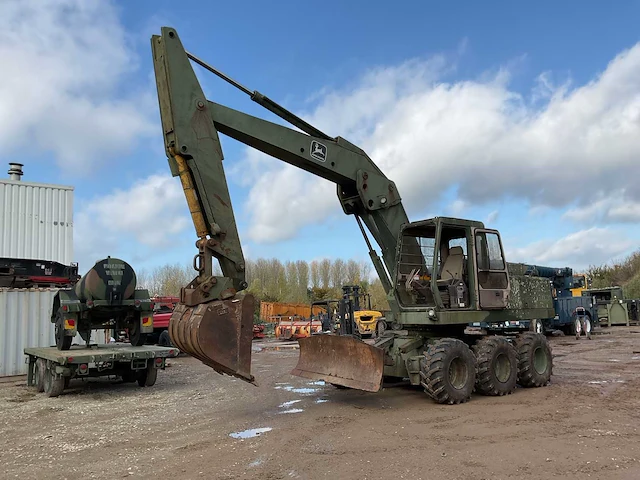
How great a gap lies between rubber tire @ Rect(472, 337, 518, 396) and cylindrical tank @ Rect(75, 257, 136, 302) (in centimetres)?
723

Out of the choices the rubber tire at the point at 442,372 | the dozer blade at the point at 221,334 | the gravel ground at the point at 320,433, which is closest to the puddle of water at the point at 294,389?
the gravel ground at the point at 320,433

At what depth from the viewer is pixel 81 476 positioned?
5324 mm

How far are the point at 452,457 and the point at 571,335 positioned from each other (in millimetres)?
22572

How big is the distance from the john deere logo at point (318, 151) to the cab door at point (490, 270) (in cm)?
307

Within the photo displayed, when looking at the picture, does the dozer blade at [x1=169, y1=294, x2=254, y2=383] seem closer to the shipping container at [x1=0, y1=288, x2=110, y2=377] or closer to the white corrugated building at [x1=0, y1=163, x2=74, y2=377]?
the shipping container at [x1=0, y1=288, x2=110, y2=377]

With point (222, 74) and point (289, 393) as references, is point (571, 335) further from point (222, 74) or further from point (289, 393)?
point (222, 74)

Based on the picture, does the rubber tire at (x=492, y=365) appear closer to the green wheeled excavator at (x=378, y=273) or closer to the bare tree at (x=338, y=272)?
the green wheeled excavator at (x=378, y=273)

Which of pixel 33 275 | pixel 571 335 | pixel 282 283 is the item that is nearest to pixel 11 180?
pixel 33 275

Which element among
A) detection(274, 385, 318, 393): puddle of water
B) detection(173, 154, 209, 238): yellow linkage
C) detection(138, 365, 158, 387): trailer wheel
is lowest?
detection(274, 385, 318, 393): puddle of water

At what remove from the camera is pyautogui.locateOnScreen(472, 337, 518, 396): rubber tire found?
28.6 feet

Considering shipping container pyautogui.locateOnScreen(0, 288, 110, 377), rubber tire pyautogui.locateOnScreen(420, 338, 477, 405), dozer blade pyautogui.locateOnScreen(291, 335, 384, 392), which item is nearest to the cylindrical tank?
shipping container pyautogui.locateOnScreen(0, 288, 110, 377)

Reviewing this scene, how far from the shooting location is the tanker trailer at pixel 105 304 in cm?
1098

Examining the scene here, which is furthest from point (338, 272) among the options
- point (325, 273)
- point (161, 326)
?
point (161, 326)

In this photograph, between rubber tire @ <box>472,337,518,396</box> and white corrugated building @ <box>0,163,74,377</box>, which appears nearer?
rubber tire @ <box>472,337,518,396</box>
